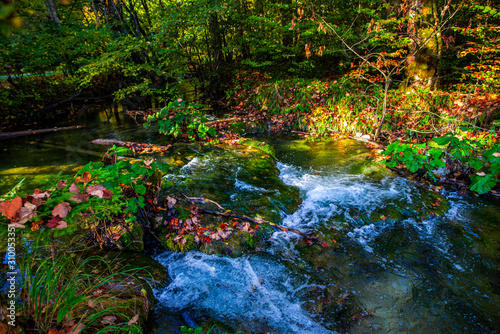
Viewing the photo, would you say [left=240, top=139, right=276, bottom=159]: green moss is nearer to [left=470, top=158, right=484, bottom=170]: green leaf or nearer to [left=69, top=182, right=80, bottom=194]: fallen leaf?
[left=470, top=158, right=484, bottom=170]: green leaf

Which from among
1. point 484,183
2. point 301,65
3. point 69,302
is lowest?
point 484,183

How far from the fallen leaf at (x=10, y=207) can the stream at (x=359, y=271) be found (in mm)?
1786

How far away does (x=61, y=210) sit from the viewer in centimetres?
164

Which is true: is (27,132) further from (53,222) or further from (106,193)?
(53,222)

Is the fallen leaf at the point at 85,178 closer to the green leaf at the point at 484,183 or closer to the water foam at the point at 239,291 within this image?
the water foam at the point at 239,291

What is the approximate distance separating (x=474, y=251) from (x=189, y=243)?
4.58 meters

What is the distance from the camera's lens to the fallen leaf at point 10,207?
1.44 m

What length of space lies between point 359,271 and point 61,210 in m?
3.64

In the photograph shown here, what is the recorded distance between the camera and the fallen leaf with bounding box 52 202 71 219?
1.62 meters

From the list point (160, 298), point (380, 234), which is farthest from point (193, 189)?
point (380, 234)

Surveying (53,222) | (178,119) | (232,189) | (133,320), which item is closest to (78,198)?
(53,222)

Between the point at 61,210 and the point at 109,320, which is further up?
the point at 61,210

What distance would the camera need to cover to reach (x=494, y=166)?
406 centimetres

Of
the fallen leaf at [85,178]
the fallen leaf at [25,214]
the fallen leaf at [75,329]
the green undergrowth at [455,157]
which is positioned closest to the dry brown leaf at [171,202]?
the fallen leaf at [85,178]
